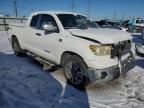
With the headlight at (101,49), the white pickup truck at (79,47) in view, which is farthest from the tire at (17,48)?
the headlight at (101,49)

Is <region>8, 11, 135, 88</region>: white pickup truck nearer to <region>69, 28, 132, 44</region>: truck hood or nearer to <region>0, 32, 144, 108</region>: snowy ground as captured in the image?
<region>69, 28, 132, 44</region>: truck hood

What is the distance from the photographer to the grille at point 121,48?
4773 mm

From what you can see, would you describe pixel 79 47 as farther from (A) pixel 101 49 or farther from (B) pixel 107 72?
(B) pixel 107 72

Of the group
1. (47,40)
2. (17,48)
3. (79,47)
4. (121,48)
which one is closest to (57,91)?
(79,47)

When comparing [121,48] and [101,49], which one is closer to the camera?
[101,49]

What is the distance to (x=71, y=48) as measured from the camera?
502 centimetres

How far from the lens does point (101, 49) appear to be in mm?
4648

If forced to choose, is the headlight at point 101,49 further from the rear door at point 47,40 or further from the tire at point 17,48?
the tire at point 17,48

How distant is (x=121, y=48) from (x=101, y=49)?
0.67 meters

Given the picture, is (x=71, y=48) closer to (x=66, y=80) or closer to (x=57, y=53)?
(x=57, y=53)

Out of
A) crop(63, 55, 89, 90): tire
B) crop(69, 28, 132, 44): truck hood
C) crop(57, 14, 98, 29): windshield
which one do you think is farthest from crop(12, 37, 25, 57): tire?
crop(69, 28, 132, 44): truck hood

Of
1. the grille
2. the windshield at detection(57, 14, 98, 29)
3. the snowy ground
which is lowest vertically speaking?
the snowy ground

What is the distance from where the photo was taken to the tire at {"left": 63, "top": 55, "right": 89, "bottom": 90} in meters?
4.89

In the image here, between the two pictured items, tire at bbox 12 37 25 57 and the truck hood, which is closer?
the truck hood
